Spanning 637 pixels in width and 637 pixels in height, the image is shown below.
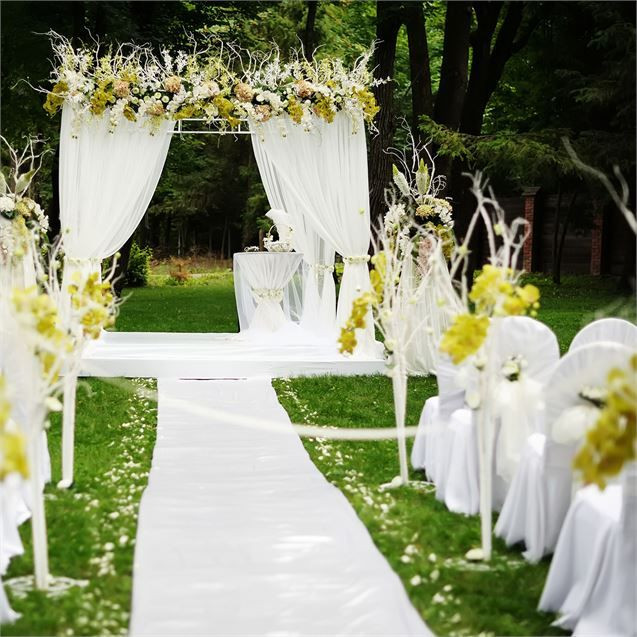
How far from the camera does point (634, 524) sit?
3.35 metres

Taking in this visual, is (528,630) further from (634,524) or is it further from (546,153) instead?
(546,153)

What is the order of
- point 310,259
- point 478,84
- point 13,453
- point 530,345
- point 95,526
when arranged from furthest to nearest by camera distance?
1. point 478,84
2. point 310,259
3. point 530,345
4. point 95,526
5. point 13,453

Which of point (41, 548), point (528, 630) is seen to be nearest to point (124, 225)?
point (41, 548)

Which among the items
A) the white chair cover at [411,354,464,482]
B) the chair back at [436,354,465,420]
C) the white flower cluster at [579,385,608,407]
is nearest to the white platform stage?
the white chair cover at [411,354,464,482]

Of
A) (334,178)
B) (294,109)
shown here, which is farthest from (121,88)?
(334,178)

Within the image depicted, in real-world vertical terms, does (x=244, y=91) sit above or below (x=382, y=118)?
below

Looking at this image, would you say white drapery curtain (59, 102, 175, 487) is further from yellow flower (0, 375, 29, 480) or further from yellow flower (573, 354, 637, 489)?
yellow flower (573, 354, 637, 489)

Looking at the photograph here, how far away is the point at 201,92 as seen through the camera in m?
9.25

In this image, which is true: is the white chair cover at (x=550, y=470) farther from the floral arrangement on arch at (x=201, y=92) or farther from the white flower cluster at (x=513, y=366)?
the floral arrangement on arch at (x=201, y=92)

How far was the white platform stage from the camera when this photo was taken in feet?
29.4

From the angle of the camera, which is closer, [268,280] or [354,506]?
[354,506]

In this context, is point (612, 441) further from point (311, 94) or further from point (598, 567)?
point (311, 94)

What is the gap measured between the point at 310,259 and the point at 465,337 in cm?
696

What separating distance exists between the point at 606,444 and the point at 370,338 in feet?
22.7
